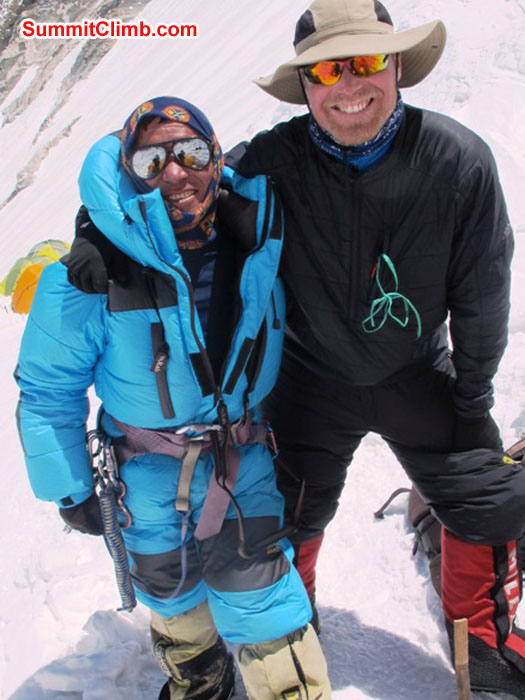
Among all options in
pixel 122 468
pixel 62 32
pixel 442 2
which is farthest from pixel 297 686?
pixel 62 32

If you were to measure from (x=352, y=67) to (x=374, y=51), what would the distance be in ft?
0.25

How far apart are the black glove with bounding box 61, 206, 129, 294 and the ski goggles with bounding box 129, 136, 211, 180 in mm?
233

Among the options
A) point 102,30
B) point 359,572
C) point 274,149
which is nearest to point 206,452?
point 274,149

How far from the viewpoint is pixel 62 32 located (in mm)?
26578

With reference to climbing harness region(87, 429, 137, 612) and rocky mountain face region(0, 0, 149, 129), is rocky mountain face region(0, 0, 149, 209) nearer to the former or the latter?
rocky mountain face region(0, 0, 149, 129)

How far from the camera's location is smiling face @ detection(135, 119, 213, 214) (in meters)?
2.15

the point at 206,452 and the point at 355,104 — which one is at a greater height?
the point at 355,104

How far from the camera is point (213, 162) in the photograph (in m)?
2.22

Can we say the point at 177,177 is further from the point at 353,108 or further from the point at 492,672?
the point at 492,672

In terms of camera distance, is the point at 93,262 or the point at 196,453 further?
the point at 196,453

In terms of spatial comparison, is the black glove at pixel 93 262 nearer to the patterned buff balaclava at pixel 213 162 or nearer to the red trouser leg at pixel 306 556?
the patterned buff balaclava at pixel 213 162

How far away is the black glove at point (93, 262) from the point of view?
2025 mm

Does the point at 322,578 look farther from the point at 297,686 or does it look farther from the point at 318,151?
the point at 318,151

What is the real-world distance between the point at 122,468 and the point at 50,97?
23.7m
